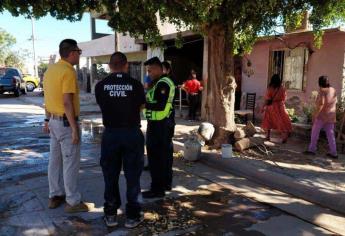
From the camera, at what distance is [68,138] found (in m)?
4.37

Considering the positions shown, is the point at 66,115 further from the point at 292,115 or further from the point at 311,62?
the point at 311,62

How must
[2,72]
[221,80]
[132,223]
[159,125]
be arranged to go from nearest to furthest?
1. [132,223]
2. [159,125]
3. [221,80]
4. [2,72]

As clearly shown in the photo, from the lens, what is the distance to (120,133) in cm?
402

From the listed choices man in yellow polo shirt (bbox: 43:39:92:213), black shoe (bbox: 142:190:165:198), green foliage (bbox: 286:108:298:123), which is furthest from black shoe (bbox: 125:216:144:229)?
green foliage (bbox: 286:108:298:123)

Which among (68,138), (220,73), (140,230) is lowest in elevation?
(140,230)

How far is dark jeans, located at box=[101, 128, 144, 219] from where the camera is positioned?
403 cm

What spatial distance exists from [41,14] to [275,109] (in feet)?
17.1

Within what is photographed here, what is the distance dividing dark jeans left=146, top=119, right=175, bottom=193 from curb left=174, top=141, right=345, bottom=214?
166 centimetres

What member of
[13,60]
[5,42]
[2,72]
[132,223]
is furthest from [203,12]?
[13,60]

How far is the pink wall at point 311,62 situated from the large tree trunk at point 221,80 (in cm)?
316

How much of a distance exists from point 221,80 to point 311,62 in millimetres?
3723

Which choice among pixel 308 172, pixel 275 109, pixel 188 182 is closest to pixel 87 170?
pixel 188 182

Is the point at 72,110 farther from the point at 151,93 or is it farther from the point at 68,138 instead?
the point at 151,93

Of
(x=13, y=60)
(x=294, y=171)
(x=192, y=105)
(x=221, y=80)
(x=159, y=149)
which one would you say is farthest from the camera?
(x=13, y=60)
